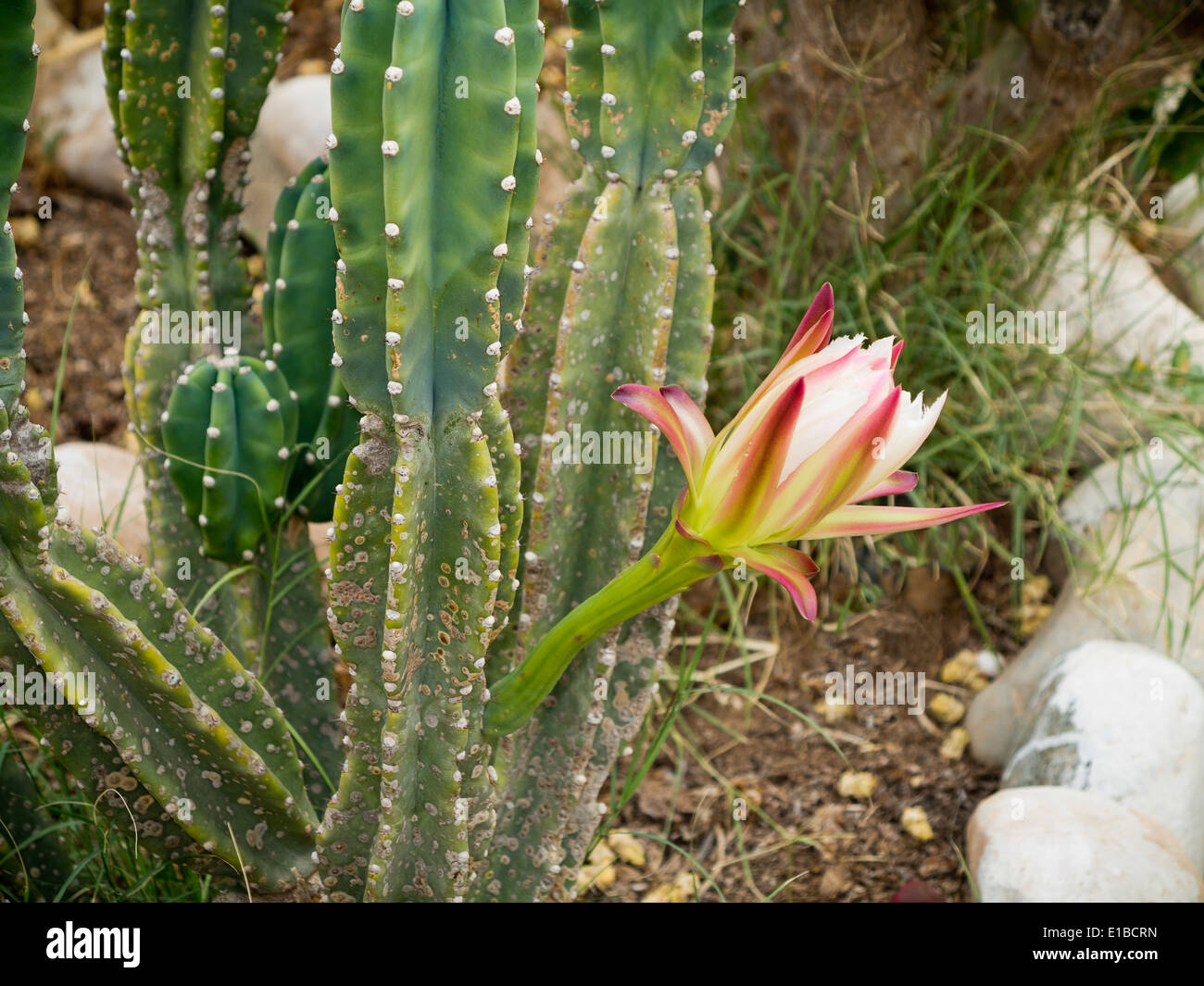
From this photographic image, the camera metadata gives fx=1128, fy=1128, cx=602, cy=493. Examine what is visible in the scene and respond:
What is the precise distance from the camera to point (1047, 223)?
3014mm

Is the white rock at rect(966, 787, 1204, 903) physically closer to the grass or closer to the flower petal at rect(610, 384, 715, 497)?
the grass

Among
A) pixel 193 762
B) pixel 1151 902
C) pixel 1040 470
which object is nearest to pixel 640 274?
pixel 193 762

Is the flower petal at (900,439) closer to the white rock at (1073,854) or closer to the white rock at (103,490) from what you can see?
the white rock at (1073,854)

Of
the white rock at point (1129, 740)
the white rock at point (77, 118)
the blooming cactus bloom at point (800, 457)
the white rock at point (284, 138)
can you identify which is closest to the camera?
the blooming cactus bloom at point (800, 457)

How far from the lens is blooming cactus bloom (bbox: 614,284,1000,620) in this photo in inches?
40.5

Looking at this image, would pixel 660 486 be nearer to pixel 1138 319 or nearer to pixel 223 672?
pixel 223 672

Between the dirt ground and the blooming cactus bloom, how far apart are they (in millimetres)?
912

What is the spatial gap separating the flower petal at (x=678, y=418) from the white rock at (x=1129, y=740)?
137cm

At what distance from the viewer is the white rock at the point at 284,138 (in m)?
3.07

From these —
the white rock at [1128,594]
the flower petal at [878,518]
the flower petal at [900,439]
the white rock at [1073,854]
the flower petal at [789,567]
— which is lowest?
the white rock at [1073,854]

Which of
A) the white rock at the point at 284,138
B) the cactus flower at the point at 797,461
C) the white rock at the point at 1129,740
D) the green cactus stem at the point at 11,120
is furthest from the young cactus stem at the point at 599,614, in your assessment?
the white rock at the point at 284,138

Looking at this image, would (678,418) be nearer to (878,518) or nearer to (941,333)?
(878,518)

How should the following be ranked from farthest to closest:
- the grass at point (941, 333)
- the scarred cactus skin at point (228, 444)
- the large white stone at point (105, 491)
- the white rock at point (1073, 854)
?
the grass at point (941, 333), the large white stone at point (105, 491), the white rock at point (1073, 854), the scarred cactus skin at point (228, 444)

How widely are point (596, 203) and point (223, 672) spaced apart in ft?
2.61
